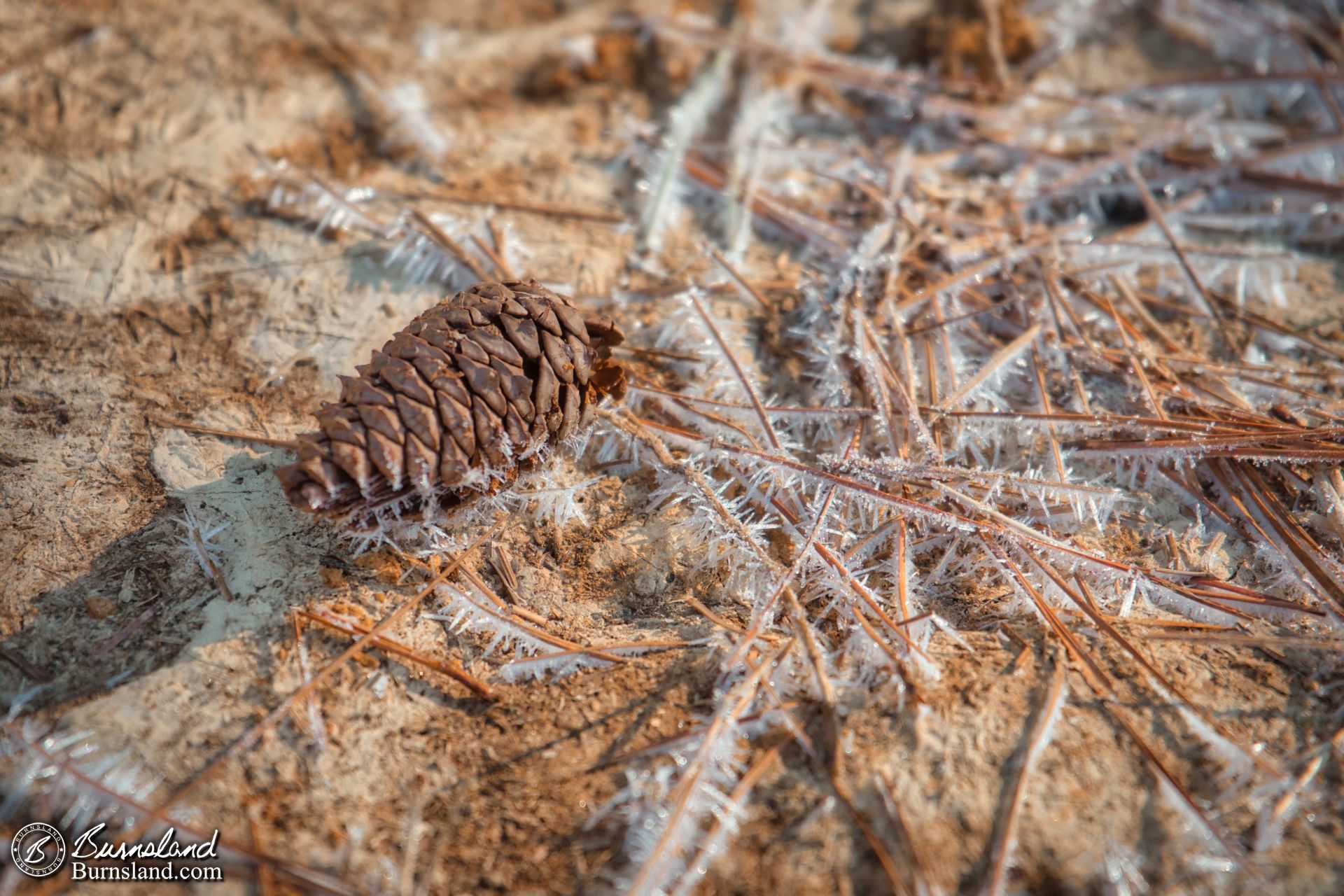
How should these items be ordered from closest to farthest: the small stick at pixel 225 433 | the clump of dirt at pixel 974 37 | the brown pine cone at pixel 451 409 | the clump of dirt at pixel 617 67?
the brown pine cone at pixel 451 409 → the small stick at pixel 225 433 → the clump of dirt at pixel 617 67 → the clump of dirt at pixel 974 37

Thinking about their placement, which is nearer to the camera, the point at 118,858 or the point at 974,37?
the point at 118,858

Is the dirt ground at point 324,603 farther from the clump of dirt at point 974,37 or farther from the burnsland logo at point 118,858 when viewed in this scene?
the clump of dirt at point 974,37

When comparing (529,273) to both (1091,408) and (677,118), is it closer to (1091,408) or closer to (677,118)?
(677,118)

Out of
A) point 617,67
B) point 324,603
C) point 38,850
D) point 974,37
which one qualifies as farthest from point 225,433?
point 974,37

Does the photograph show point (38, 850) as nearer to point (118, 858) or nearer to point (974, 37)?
point (118, 858)

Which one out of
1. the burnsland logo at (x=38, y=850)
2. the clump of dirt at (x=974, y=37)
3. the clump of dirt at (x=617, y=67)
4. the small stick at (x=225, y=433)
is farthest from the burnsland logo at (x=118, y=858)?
the clump of dirt at (x=974, y=37)

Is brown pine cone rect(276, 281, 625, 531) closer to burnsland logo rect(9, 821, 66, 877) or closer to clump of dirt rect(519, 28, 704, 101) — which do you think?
burnsland logo rect(9, 821, 66, 877)
